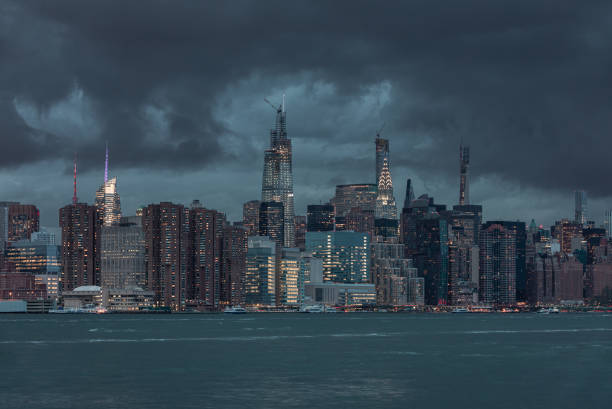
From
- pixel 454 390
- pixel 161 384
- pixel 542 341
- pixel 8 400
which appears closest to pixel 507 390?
pixel 454 390

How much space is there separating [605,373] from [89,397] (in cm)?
6106

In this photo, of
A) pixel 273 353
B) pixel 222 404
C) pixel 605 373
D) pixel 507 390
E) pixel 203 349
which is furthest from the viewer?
pixel 203 349

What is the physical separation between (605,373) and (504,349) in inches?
1823

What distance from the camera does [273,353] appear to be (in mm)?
146000

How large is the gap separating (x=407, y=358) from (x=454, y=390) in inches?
1622

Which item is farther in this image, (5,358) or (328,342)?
(328,342)

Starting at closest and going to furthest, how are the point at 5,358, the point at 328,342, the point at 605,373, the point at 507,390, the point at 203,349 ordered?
1. the point at 507,390
2. the point at 605,373
3. the point at 5,358
4. the point at 203,349
5. the point at 328,342

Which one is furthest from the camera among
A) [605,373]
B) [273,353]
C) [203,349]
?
[203,349]

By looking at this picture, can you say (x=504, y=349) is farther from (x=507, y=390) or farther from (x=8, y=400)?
(x=8, y=400)

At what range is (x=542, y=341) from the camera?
190 metres

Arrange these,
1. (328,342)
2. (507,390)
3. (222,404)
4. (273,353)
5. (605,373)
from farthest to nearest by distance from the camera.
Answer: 1. (328,342)
2. (273,353)
3. (605,373)
4. (507,390)
5. (222,404)

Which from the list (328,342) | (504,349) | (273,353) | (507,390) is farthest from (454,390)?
(328,342)

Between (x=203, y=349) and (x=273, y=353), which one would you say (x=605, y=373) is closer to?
(x=273, y=353)

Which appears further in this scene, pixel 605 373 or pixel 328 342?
pixel 328 342
